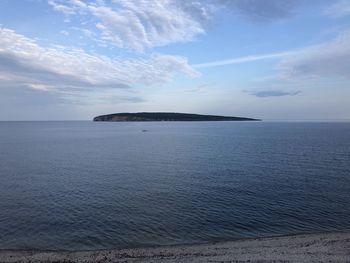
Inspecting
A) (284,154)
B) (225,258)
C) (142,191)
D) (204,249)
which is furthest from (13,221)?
(284,154)

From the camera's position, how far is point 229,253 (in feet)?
72.5

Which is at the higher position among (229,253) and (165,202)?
(229,253)

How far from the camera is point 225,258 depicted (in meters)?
21.0

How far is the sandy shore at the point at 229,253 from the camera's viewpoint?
69.0ft

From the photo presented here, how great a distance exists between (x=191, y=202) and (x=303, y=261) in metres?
17.2

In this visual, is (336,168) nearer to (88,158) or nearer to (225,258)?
(225,258)

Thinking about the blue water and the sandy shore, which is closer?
the sandy shore

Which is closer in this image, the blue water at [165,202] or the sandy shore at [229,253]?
the sandy shore at [229,253]

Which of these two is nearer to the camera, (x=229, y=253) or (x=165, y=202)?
(x=229, y=253)

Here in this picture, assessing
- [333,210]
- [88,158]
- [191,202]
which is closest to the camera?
[333,210]

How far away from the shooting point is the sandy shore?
21031mm

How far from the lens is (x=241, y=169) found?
185 ft

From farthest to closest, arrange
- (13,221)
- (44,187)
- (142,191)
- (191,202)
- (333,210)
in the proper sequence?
(44,187) → (142,191) → (191,202) → (333,210) → (13,221)

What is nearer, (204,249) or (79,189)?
(204,249)
